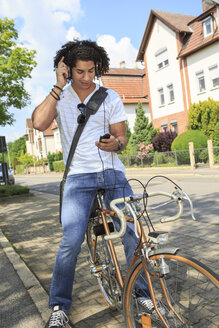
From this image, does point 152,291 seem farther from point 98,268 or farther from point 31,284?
point 31,284

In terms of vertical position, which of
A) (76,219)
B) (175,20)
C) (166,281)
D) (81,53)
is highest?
(175,20)

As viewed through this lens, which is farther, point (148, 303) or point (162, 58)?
point (162, 58)

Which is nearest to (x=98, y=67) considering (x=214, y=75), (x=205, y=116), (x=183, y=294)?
(x=183, y=294)

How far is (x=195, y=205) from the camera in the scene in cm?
756

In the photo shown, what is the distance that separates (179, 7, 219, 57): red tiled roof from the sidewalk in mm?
18406

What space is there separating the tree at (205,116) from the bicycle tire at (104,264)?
19215 mm

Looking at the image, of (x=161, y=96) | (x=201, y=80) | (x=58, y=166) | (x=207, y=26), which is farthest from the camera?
(x=58, y=166)

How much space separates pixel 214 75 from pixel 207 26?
3370 mm

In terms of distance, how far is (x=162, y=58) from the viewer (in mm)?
26422

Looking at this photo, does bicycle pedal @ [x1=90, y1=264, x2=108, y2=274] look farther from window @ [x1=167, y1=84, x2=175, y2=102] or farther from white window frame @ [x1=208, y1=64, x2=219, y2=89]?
window @ [x1=167, y1=84, x2=175, y2=102]

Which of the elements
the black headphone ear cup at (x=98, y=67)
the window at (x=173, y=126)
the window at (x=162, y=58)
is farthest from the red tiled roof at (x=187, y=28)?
the black headphone ear cup at (x=98, y=67)

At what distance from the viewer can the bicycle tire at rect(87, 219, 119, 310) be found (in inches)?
96.2

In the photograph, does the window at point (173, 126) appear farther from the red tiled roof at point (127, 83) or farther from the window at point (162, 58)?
the red tiled roof at point (127, 83)

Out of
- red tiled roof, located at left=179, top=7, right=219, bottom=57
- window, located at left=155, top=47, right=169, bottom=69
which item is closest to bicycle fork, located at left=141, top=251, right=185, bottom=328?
red tiled roof, located at left=179, top=7, right=219, bottom=57
